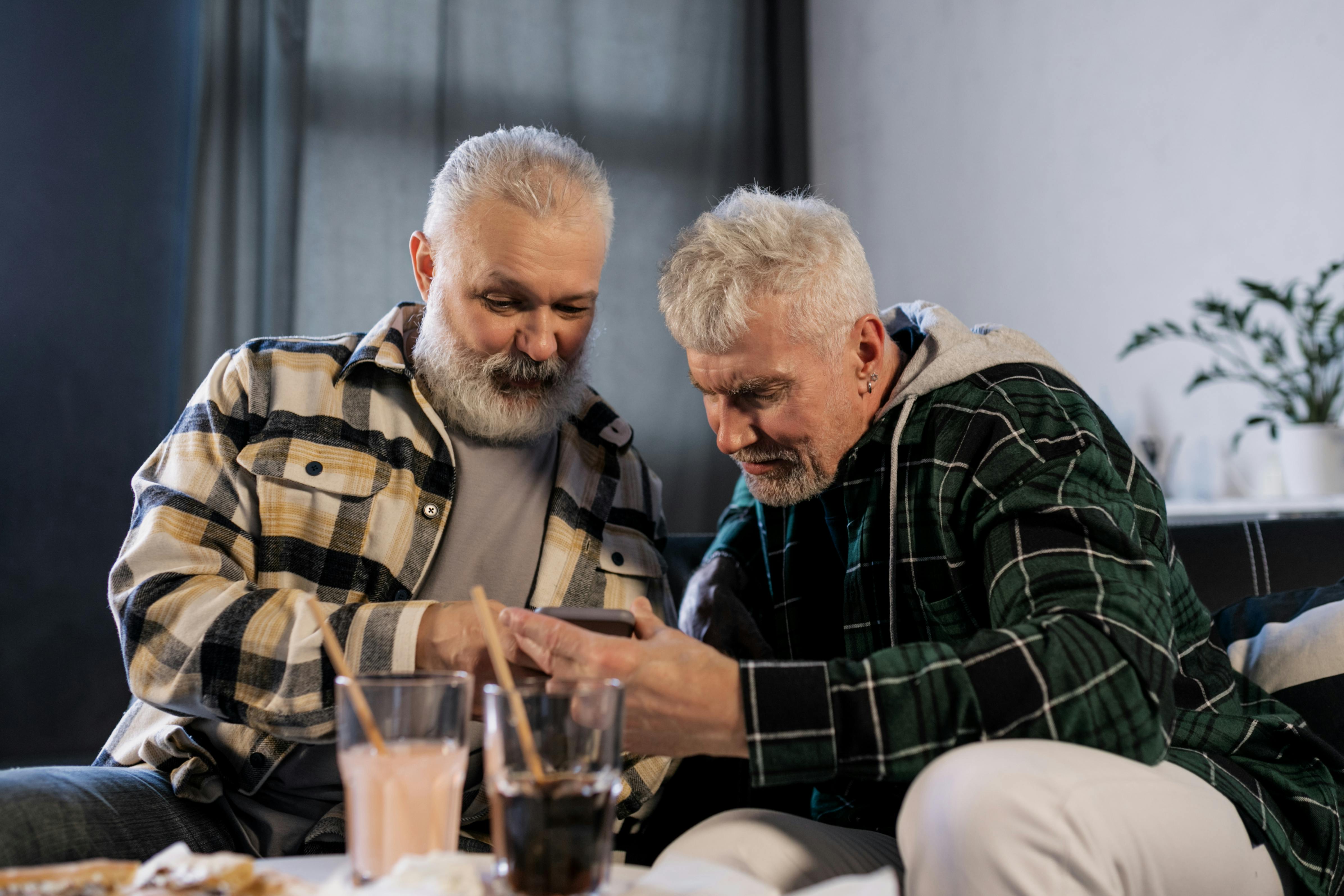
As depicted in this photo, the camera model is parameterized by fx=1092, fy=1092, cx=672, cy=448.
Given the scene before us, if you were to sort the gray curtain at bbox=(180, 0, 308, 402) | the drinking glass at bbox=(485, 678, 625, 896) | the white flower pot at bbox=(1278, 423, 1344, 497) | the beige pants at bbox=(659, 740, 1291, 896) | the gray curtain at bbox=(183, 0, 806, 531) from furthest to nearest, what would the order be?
1. the gray curtain at bbox=(183, 0, 806, 531)
2. the gray curtain at bbox=(180, 0, 308, 402)
3. the white flower pot at bbox=(1278, 423, 1344, 497)
4. the beige pants at bbox=(659, 740, 1291, 896)
5. the drinking glass at bbox=(485, 678, 625, 896)

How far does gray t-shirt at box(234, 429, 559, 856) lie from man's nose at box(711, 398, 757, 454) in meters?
0.36

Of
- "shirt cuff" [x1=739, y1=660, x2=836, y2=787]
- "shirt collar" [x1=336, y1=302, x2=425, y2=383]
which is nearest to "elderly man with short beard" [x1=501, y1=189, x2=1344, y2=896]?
"shirt cuff" [x1=739, y1=660, x2=836, y2=787]

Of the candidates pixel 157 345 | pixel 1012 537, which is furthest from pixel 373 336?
pixel 157 345

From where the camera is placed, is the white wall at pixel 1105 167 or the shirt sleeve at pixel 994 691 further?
the white wall at pixel 1105 167

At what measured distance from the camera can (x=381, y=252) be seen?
375 cm

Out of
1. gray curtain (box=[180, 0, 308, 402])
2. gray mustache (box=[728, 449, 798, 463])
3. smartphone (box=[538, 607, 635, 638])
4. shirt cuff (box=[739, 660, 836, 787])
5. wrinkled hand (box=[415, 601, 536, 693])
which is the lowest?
shirt cuff (box=[739, 660, 836, 787])

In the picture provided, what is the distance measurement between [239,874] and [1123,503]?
3.15ft

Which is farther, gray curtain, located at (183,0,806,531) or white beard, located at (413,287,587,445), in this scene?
gray curtain, located at (183,0,806,531)

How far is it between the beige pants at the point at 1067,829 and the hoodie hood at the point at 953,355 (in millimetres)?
538

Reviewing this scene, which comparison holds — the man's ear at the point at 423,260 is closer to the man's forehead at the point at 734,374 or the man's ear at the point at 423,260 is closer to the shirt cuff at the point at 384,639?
the man's forehead at the point at 734,374

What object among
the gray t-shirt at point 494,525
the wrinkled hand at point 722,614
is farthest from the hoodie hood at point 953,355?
the gray t-shirt at point 494,525

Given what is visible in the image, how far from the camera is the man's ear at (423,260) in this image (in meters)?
1.76

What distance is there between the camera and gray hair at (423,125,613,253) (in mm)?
1633

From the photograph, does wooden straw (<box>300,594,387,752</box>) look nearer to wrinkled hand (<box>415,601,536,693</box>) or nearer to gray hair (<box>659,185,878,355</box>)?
wrinkled hand (<box>415,601,536,693</box>)
